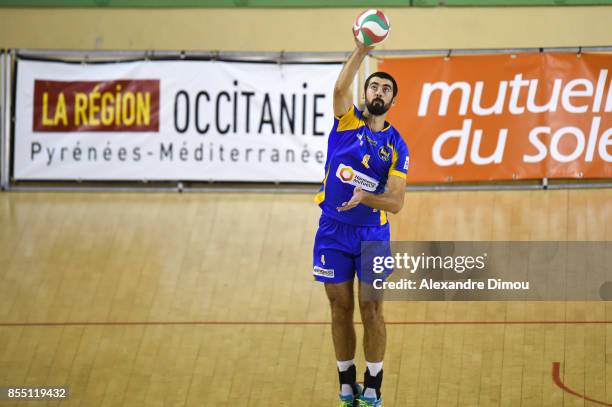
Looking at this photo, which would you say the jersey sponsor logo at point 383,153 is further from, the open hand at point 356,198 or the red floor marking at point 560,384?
the red floor marking at point 560,384

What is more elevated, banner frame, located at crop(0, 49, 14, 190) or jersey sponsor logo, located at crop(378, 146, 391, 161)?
banner frame, located at crop(0, 49, 14, 190)

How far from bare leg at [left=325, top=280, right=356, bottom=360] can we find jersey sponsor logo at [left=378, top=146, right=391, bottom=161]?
0.89 m

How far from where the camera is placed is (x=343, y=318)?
6.99 metres

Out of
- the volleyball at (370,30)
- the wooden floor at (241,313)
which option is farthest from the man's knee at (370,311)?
the volleyball at (370,30)

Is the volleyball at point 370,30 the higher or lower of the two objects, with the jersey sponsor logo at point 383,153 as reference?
higher

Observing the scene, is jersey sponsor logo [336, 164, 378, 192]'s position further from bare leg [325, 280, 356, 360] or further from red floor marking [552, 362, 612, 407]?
red floor marking [552, 362, 612, 407]

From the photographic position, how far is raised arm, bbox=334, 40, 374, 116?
6.55 metres

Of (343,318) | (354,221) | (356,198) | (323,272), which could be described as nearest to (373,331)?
(343,318)

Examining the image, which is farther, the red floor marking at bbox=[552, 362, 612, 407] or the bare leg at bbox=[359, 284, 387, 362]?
the red floor marking at bbox=[552, 362, 612, 407]

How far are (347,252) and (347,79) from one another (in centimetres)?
122

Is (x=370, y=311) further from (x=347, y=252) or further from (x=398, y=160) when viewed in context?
(x=398, y=160)

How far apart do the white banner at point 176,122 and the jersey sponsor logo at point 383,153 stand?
506cm

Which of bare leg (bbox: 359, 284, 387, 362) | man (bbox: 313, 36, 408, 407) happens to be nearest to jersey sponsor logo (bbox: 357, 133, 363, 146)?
man (bbox: 313, 36, 408, 407)

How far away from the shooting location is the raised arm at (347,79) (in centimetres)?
655
